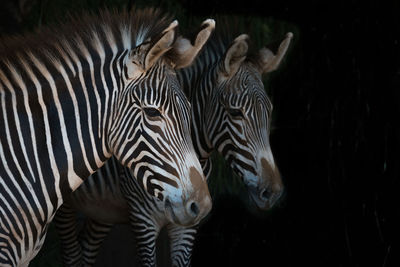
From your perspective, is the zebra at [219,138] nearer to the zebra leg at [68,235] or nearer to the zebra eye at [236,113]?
the zebra eye at [236,113]

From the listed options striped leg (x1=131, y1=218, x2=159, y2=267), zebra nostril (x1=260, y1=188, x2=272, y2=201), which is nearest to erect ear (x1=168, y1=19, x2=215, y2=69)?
zebra nostril (x1=260, y1=188, x2=272, y2=201)

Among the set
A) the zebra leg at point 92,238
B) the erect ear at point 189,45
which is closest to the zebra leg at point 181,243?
the zebra leg at point 92,238

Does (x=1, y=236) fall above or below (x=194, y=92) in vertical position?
above

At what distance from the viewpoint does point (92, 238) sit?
258 inches

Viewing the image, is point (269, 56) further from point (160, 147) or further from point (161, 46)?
point (160, 147)

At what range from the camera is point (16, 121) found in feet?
12.4

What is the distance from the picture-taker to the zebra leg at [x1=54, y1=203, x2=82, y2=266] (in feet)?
21.3

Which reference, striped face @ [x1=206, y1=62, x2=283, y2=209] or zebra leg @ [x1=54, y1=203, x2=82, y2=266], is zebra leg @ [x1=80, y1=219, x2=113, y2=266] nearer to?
zebra leg @ [x1=54, y1=203, x2=82, y2=266]

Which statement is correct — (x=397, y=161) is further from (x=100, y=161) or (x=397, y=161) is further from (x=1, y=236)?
(x=1, y=236)

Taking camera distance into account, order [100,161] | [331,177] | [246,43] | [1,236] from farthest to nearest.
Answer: [331,177] < [246,43] < [100,161] < [1,236]

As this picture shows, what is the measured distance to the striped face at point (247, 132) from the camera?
516cm

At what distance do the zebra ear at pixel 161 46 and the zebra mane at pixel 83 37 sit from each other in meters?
0.04

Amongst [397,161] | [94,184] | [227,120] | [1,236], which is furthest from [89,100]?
[397,161]

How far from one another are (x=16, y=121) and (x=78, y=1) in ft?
13.3
